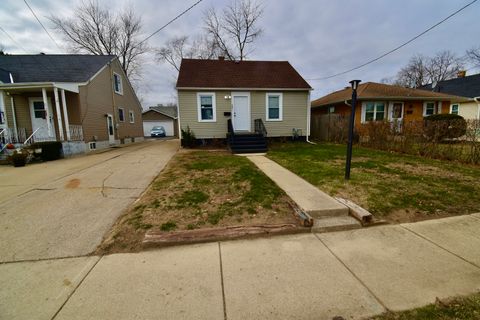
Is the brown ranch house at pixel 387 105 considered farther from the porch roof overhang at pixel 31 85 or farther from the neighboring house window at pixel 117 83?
the porch roof overhang at pixel 31 85

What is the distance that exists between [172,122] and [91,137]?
73.0 ft

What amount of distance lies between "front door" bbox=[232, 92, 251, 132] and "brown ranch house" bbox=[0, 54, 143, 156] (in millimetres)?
7913

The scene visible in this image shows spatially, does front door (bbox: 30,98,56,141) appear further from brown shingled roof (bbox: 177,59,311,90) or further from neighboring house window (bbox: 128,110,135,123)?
brown shingled roof (bbox: 177,59,311,90)

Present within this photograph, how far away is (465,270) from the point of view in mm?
2262

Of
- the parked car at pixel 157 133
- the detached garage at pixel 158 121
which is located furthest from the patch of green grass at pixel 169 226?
the detached garage at pixel 158 121

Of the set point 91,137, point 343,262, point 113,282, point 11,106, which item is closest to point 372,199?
point 343,262

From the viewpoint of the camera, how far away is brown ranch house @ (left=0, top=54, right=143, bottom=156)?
10.4 metres

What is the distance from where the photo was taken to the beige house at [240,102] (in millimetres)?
11586

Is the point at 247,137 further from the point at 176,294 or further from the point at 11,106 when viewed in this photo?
the point at 11,106

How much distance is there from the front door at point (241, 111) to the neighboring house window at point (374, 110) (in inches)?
345

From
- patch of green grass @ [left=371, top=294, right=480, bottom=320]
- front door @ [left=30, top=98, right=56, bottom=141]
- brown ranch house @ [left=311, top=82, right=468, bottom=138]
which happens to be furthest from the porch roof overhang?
brown ranch house @ [left=311, top=82, right=468, bottom=138]

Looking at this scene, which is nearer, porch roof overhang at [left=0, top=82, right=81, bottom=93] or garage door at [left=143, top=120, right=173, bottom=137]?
porch roof overhang at [left=0, top=82, right=81, bottom=93]

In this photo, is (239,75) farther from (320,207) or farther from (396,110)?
(396,110)

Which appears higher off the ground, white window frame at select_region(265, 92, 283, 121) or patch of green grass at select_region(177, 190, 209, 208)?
white window frame at select_region(265, 92, 283, 121)
